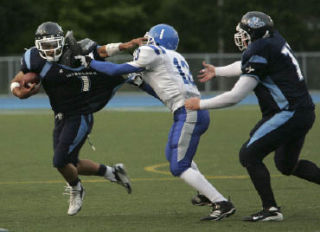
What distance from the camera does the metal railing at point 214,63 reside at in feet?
104

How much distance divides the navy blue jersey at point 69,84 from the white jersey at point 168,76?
2.07ft

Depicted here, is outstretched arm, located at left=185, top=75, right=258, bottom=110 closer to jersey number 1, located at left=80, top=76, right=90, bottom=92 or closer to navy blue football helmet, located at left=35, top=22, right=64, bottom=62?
jersey number 1, located at left=80, top=76, right=90, bottom=92

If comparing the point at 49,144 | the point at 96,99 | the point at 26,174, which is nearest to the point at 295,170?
the point at 96,99

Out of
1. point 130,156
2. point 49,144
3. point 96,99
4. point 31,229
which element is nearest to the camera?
point 31,229

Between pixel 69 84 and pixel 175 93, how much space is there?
1.05 meters

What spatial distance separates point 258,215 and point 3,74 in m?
25.6

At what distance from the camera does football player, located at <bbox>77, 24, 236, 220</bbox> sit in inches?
306

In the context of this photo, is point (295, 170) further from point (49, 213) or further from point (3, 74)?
point (3, 74)

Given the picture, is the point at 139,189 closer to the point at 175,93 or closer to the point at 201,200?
the point at 201,200

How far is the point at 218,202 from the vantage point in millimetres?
7750

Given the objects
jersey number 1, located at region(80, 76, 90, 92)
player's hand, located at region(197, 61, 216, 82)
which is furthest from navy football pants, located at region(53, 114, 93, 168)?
player's hand, located at region(197, 61, 216, 82)

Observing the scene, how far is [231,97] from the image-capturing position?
7402mm

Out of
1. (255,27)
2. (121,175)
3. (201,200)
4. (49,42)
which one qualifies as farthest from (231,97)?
(121,175)

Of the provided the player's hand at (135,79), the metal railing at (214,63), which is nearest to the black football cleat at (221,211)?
the player's hand at (135,79)
